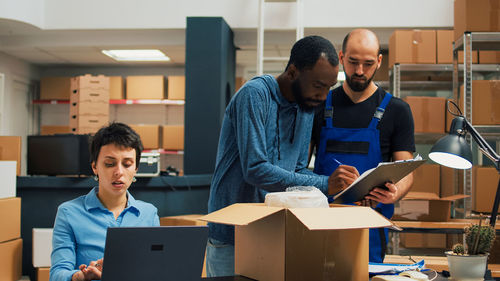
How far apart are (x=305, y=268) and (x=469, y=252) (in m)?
0.53

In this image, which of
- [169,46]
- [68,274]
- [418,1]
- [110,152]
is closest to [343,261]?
[68,274]

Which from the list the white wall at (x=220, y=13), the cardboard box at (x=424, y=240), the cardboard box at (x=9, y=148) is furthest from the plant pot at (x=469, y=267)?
the white wall at (x=220, y=13)

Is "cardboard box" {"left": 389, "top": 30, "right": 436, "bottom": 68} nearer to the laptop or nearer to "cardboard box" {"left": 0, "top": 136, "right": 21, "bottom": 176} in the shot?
"cardboard box" {"left": 0, "top": 136, "right": 21, "bottom": 176}

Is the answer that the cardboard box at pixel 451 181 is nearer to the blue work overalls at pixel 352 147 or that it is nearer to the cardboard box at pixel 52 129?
the blue work overalls at pixel 352 147

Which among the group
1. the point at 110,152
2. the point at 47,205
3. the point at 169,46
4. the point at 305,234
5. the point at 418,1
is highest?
the point at 418,1

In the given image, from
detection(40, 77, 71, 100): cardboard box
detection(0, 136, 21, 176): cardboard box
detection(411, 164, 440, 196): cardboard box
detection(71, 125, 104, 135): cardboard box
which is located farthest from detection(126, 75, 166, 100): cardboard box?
detection(411, 164, 440, 196): cardboard box

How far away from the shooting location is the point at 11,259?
3752mm

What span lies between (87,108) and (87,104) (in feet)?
0.14

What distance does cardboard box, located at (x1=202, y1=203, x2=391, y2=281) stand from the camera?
109 centimetres

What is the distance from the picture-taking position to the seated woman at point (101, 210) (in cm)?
152

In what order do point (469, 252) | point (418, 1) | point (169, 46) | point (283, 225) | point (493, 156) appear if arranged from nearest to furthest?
point (283, 225) < point (469, 252) < point (493, 156) < point (418, 1) < point (169, 46)

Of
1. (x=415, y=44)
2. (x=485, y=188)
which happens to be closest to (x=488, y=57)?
(x=415, y=44)

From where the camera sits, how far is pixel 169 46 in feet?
19.0

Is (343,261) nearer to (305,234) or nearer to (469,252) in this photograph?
(305,234)
